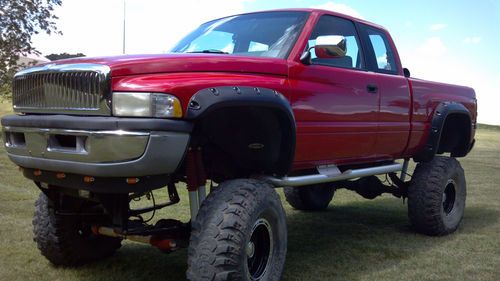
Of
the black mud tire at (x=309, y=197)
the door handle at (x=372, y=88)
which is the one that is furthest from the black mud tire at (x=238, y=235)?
the black mud tire at (x=309, y=197)

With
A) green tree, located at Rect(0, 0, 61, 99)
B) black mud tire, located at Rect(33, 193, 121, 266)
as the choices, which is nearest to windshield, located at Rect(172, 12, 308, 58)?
black mud tire, located at Rect(33, 193, 121, 266)

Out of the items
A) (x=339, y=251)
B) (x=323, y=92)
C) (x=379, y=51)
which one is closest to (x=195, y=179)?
(x=323, y=92)

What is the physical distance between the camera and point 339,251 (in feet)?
16.6

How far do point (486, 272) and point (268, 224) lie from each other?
213 centimetres

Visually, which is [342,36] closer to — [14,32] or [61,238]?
[61,238]

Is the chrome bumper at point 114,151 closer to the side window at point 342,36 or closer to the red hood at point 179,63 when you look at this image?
the red hood at point 179,63

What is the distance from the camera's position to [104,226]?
3.96 meters

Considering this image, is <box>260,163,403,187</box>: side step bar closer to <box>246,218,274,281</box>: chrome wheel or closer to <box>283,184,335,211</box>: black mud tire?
<box>246,218,274,281</box>: chrome wheel

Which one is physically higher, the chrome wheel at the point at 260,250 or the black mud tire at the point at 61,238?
the chrome wheel at the point at 260,250

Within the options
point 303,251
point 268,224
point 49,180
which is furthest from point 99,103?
point 303,251

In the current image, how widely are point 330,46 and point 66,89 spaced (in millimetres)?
1875

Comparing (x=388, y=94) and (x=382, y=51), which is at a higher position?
(x=382, y=51)

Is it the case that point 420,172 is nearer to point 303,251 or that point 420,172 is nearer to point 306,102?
point 303,251

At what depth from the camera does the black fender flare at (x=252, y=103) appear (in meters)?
3.15
